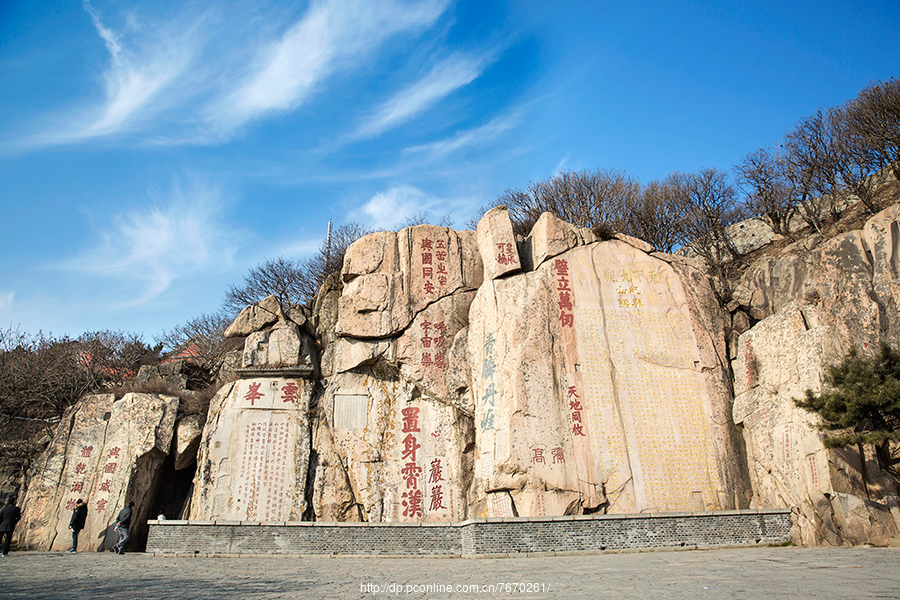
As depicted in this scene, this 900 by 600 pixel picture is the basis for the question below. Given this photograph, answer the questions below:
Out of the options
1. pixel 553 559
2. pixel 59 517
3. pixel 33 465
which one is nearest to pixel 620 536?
pixel 553 559

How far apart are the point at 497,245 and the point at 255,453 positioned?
6.51 metres

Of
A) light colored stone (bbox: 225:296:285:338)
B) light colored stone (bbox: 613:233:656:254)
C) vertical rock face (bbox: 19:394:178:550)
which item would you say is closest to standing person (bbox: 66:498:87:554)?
vertical rock face (bbox: 19:394:178:550)

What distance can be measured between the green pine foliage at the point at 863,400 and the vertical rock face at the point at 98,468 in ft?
39.7

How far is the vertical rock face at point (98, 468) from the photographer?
11445 mm

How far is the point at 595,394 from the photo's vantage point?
10797 millimetres

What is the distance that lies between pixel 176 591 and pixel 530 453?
20.0 ft

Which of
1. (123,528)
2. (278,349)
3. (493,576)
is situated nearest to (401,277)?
(278,349)

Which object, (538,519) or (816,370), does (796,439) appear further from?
(538,519)

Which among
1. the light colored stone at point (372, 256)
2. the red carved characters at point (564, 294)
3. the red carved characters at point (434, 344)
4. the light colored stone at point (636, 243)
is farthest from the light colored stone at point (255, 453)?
the light colored stone at point (636, 243)

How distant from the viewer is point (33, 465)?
40.1 ft

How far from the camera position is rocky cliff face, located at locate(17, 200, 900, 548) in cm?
999

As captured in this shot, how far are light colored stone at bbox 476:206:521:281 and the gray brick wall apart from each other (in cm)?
516

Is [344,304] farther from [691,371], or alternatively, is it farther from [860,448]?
[860,448]

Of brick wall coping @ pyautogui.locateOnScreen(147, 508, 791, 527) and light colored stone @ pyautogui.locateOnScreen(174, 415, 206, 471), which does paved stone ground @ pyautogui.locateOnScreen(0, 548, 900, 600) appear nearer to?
brick wall coping @ pyautogui.locateOnScreen(147, 508, 791, 527)
